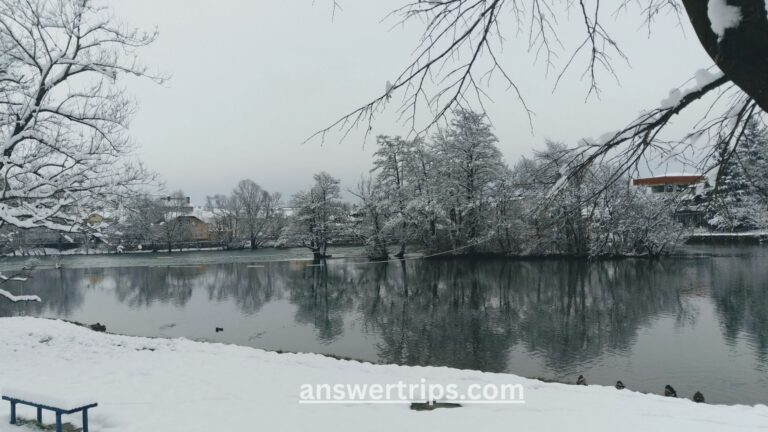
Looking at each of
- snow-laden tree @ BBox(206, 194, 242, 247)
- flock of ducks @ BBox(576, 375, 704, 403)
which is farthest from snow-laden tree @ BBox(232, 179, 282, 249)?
flock of ducks @ BBox(576, 375, 704, 403)

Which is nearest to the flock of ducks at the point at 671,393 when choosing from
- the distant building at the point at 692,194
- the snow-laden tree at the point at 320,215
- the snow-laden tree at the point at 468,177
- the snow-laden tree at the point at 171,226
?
the distant building at the point at 692,194

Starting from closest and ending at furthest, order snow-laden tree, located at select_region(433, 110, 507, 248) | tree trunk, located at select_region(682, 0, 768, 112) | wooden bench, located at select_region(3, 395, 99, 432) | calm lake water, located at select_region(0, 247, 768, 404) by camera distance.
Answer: tree trunk, located at select_region(682, 0, 768, 112), wooden bench, located at select_region(3, 395, 99, 432), calm lake water, located at select_region(0, 247, 768, 404), snow-laden tree, located at select_region(433, 110, 507, 248)

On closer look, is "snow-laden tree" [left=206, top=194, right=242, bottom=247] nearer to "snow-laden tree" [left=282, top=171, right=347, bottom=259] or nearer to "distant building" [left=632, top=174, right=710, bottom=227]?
"snow-laden tree" [left=282, top=171, right=347, bottom=259]

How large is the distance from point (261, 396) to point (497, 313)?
1116 centimetres

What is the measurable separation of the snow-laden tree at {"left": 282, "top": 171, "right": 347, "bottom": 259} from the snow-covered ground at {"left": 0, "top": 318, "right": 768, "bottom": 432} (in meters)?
33.0

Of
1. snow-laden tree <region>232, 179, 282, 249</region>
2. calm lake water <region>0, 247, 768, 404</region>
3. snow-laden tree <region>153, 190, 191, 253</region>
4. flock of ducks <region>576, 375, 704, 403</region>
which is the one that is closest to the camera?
flock of ducks <region>576, 375, 704, 403</region>

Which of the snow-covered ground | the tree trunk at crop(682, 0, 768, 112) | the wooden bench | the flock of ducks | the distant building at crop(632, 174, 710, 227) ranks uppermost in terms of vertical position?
the tree trunk at crop(682, 0, 768, 112)

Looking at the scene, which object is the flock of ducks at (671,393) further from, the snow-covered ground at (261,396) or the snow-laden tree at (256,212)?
the snow-laden tree at (256,212)

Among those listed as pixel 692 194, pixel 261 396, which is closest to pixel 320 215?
pixel 261 396

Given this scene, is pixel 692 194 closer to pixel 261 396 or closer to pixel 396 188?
pixel 261 396

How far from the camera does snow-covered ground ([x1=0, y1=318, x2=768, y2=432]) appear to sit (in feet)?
19.2

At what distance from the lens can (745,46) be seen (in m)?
1.95

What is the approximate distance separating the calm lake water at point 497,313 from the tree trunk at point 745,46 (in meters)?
9.16

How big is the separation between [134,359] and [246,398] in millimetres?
4265
